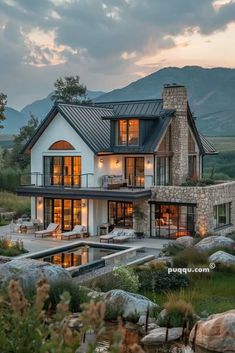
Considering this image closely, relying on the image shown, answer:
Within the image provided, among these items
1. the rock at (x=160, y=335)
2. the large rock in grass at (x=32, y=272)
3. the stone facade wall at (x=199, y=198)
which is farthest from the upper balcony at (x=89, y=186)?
the rock at (x=160, y=335)

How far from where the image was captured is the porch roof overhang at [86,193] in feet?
80.5

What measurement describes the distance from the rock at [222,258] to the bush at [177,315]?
6.29 m

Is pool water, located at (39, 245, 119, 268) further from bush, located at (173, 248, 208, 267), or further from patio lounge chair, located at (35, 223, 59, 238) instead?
patio lounge chair, located at (35, 223, 59, 238)

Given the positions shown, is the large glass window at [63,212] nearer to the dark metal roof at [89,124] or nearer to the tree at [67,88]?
the dark metal roof at [89,124]

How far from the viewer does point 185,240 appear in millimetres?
21766

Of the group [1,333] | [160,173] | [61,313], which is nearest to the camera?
[61,313]

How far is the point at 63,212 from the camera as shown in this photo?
2688 centimetres

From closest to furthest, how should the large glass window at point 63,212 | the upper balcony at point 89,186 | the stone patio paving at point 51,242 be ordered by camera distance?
the stone patio paving at point 51,242 → the upper balcony at point 89,186 → the large glass window at point 63,212

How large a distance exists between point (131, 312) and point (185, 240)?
10.6 metres

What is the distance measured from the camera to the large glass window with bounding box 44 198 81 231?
1046 inches

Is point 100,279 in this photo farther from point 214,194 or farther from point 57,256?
point 214,194

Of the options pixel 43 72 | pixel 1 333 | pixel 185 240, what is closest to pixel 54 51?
pixel 43 72

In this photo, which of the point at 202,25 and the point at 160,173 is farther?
the point at 202,25

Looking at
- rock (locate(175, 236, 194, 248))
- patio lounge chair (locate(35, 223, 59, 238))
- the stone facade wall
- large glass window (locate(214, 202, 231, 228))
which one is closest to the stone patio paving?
patio lounge chair (locate(35, 223, 59, 238))
